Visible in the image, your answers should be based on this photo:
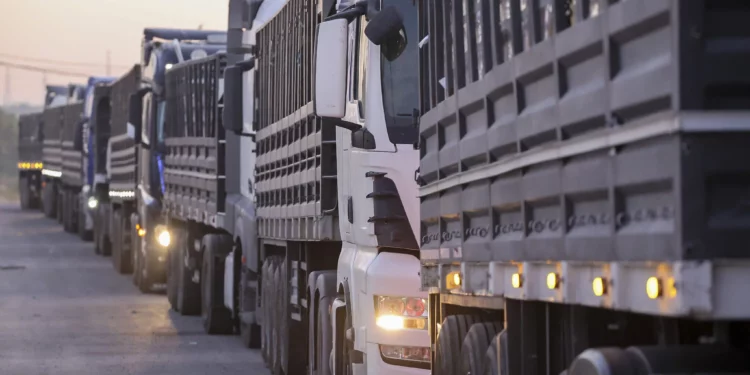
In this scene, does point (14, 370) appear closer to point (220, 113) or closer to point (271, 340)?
point (271, 340)

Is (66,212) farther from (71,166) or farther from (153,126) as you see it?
(153,126)

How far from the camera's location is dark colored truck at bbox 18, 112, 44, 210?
59.6 m

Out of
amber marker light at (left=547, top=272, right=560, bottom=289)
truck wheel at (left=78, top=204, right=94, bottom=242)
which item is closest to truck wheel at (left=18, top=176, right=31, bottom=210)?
truck wheel at (left=78, top=204, right=94, bottom=242)

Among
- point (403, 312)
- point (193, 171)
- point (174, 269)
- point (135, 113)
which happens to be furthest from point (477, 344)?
point (135, 113)

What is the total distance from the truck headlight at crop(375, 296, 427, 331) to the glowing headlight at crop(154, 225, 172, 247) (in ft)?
47.7

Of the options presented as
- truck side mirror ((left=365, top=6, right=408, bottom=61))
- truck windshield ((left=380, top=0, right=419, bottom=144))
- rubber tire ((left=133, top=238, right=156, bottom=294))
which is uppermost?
truck side mirror ((left=365, top=6, right=408, bottom=61))

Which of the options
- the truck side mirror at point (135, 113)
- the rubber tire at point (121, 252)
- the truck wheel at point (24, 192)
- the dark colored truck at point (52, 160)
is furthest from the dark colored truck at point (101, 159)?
the truck wheel at point (24, 192)

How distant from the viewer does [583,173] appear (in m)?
5.31

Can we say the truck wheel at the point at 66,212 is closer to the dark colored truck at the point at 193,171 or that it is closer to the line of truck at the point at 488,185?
the dark colored truck at the point at 193,171

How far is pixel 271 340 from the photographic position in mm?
15156

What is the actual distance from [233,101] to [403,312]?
7410 millimetres

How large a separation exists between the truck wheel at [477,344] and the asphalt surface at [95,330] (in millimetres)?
7507

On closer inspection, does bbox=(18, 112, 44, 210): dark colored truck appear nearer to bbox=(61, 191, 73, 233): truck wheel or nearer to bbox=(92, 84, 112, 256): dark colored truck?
bbox=(61, 191, 73, 233): truck wheel

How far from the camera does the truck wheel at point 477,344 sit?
7.71 meters
